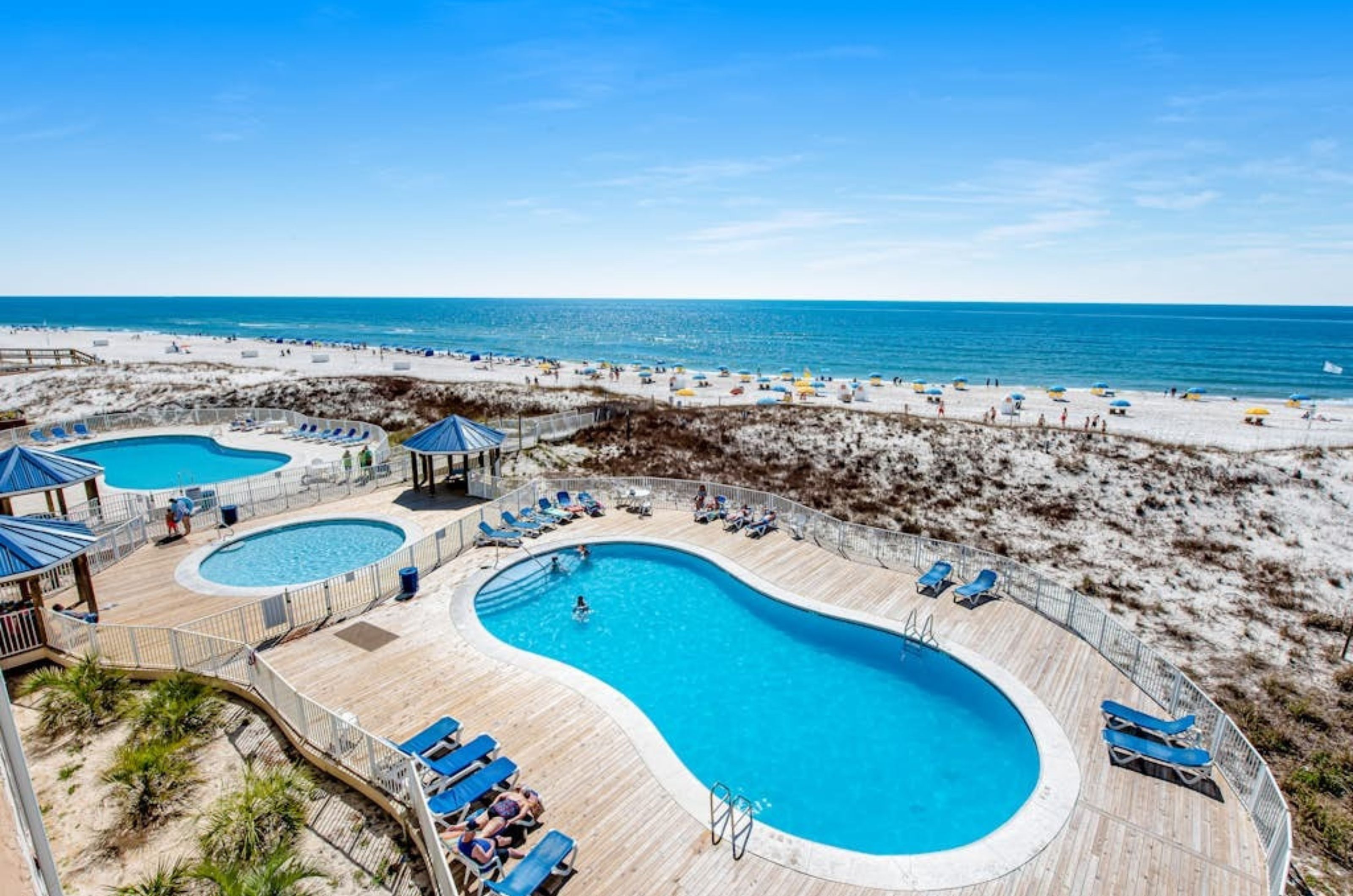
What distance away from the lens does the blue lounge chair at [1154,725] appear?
11.3 m

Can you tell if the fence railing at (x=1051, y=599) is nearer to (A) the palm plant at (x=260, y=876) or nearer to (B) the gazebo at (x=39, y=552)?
(B) the gazebo at (x=39, y=552)

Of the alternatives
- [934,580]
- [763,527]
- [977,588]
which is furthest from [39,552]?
[977,588]

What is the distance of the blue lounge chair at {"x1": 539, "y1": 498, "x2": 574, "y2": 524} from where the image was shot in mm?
22297

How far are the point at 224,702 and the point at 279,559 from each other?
24.5 feet

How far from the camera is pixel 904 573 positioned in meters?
18.5

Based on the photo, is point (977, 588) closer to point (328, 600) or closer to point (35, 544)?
point (328, 600)

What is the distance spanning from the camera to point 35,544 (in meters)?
13.4

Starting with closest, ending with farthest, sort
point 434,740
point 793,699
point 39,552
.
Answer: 1. point 434,740
2. point 39,552
3. point 793,699

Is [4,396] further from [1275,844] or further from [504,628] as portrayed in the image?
[1275,844]

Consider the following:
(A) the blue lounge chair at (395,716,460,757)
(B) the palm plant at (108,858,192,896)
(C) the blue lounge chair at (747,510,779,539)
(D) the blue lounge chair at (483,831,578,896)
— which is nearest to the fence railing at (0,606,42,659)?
(B) the palm plant at (108,858,192,896)

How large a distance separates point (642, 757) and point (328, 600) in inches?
355

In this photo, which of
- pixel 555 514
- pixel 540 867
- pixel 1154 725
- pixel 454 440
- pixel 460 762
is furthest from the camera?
pixel 454 440

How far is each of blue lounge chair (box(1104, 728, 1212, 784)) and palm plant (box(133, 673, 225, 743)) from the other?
15.9 m

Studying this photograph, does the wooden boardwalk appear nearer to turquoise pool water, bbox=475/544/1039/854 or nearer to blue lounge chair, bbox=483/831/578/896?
blue lounge chair, bbox=483/831/578/896
